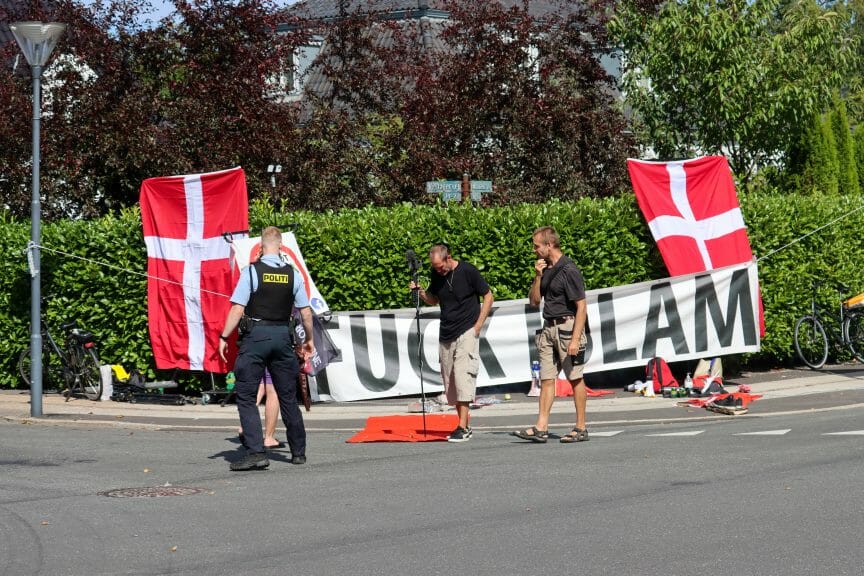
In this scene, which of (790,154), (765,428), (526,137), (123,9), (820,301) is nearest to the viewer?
(765,428)

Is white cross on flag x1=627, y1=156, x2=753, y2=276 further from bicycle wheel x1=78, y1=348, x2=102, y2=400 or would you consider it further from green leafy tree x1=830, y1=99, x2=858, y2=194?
green leafy tree x1=830, y1=99, x2=858, y2=194

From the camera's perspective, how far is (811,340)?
1728cm

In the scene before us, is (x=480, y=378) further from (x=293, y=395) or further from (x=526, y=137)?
(x=526, y=137)

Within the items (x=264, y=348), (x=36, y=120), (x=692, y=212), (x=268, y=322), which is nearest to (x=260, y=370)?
(x=264, y=348)

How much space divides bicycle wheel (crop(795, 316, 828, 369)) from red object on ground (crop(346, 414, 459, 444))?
592 centimetres

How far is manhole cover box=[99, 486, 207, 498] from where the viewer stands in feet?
30.3

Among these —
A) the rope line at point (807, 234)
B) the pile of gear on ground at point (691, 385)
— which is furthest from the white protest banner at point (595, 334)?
the rope line at point (807, 234)

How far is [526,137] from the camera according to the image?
2134cm

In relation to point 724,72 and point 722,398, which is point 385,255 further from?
point 724,72

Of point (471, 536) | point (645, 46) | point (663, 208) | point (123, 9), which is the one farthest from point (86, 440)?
point (645, 46)

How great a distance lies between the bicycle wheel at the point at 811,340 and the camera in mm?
17156

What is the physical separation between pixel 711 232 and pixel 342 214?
4743 millimetres

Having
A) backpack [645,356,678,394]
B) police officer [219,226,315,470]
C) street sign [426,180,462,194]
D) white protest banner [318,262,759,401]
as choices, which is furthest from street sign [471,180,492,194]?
police officer [219,226,315,470]

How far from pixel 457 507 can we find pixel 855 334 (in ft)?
35.5
